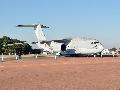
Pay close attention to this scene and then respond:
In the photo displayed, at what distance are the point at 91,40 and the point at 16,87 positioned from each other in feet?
187

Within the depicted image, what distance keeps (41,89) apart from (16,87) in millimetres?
1789

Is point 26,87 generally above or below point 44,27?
below

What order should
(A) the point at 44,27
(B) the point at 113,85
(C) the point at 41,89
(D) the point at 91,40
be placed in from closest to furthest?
(C) the point at 41,89 < (B) the point at 113,85 < (D) the point at 91,40 < (A) the point at 44,27

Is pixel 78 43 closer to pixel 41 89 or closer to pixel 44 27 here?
pixel 44 27

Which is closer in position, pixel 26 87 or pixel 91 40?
pixel 26 87

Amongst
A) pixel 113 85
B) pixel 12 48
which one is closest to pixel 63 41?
pixel 12 48

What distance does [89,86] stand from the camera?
20.4 metres

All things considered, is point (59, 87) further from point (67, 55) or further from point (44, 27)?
point (44, 27)

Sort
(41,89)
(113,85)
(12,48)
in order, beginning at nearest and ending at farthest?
1. (41,89)
2. (113,85)
3. (12,48)

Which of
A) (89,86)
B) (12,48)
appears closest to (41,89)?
(89,86)

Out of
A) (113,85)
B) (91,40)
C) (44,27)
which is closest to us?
(113,85)

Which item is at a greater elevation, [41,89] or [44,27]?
[44,27]

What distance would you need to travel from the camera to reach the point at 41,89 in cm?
1930

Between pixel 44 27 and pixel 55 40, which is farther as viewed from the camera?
pixel 44 27
